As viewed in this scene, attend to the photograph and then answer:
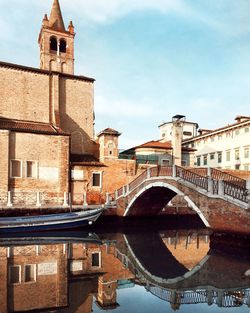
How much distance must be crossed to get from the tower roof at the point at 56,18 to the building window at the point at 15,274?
28.0 metres

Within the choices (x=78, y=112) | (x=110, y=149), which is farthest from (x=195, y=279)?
(x=78, y=112)

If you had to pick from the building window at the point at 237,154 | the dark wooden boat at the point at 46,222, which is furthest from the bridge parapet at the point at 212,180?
the building window at the point at 237,154

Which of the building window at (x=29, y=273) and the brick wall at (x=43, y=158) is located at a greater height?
the brick wall at (x=43, y=158)

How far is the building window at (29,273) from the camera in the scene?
31.2 feet

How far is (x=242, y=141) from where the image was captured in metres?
36.2

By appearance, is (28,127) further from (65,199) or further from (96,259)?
(96,259)

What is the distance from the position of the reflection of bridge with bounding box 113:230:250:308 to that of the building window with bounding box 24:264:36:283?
3.31 metres

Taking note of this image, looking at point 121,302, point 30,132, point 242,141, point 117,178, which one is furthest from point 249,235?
point 242,141

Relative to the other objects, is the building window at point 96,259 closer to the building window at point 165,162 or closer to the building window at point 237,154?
the building window at point 165,162

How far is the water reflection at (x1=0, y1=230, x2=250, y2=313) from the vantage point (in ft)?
26.2

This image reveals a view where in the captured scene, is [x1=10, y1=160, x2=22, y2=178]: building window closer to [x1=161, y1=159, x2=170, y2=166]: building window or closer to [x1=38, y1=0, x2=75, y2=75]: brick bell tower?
[x1=38, y1=0, x2=75, y2=75]: brick bell tower

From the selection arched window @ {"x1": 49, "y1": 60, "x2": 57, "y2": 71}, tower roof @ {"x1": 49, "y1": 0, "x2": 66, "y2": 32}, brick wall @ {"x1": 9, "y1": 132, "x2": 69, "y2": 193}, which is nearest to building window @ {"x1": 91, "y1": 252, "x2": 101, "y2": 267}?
brick wall @ {"x1": 9, "y1": 132, "x2": 69, "y2": 193}

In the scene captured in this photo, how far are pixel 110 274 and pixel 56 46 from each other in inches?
1095

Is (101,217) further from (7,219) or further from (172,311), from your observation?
(172,311)
